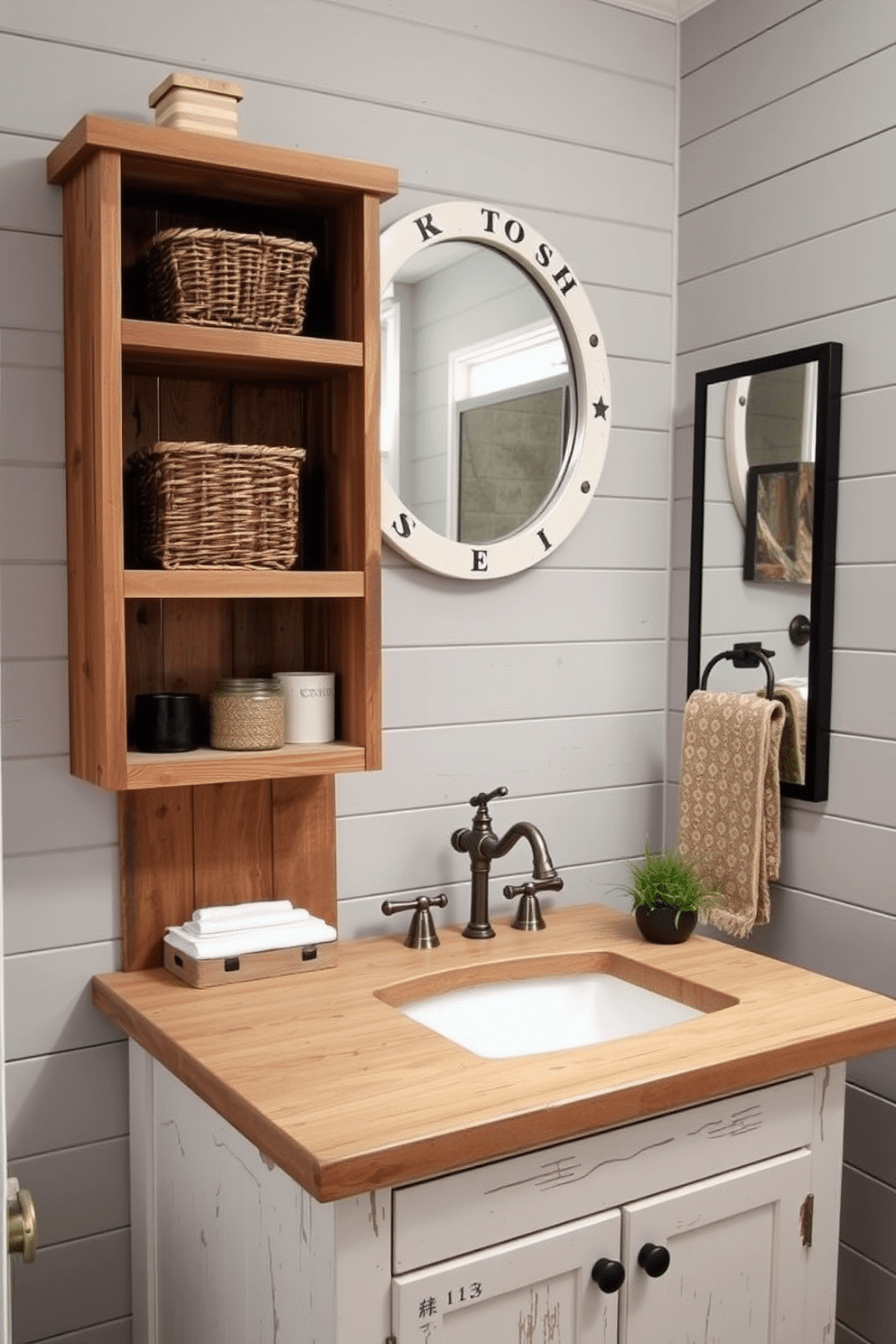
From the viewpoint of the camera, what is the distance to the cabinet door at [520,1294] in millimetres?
1360

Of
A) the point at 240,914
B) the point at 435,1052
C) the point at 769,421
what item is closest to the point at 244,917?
the point at 240,914

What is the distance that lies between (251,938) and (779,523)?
106 centimetres

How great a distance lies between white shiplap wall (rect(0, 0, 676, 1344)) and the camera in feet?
5.74

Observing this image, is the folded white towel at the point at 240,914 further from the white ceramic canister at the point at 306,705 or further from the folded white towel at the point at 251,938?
the white ceramic canister at the point at 306,705

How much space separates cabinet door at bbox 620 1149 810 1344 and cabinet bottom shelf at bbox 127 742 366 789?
0.69m

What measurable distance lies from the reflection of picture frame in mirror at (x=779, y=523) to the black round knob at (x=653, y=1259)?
1.04m

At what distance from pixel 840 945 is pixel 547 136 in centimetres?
142

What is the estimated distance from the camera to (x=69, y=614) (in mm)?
1771

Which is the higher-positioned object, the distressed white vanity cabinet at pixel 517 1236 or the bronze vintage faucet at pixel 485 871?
the bronze vintage faucet at pixel 485 871

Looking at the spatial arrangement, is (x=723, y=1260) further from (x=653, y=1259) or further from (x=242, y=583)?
(x=242, y=583)

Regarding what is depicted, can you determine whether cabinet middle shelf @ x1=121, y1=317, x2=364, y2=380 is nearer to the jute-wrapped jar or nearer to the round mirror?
the round mirror

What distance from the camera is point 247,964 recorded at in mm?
1771

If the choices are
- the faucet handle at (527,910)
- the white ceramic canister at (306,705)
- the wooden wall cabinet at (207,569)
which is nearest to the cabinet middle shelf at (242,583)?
the wooden wall cabinet at (207,569)

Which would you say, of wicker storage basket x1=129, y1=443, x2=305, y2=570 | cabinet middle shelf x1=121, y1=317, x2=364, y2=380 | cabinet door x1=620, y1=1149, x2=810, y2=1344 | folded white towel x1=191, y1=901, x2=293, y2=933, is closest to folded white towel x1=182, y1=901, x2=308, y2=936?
folded white towel x1=191, y1=901, x2=293, y2=933
